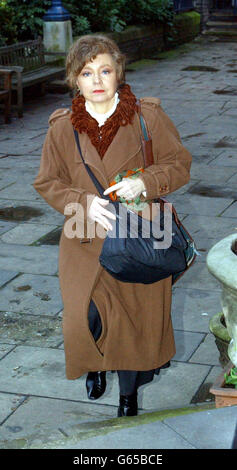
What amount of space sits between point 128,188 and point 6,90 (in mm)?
9196

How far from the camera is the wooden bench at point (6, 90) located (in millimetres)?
12523

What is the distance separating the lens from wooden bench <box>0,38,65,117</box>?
517 inches

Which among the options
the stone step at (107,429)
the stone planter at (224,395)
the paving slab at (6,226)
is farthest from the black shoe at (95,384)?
the paving slab at (6,226)

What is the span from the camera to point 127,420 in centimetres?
416

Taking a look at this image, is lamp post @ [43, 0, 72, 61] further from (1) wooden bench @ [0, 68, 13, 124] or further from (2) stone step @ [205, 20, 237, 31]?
(2) stone step @ [205, 20, 237, 31]

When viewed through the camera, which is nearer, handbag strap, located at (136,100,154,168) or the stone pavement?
handbag strap, located at (136,100,154,168)

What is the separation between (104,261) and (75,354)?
0.57m

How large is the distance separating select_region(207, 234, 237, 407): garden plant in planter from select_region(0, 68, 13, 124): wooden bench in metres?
9.21

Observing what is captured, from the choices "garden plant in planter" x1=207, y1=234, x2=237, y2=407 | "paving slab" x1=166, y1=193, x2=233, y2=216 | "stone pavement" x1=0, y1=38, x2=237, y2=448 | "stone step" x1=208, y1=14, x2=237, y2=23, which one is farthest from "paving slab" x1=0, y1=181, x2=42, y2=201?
"stone step" x1=208, y1=14, x2=237, y2=23

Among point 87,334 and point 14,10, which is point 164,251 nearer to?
point 87,334

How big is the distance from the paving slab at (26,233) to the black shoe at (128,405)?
327cm

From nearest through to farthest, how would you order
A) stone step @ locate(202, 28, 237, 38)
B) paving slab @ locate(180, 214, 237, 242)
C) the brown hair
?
the brown hair → paving slab @ locate(180, 214, 237, 242) → stone step @ locate(202, 28, 237, 38)

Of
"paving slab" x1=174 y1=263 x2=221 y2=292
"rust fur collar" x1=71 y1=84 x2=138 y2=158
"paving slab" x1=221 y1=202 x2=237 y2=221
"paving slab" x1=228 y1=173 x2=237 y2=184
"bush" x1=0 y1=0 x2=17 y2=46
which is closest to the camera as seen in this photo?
"rust fur collar" x1=71 y1=84 x2=138 y2=158

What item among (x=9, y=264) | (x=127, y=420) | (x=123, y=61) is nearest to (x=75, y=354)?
(x=127, y=420)
